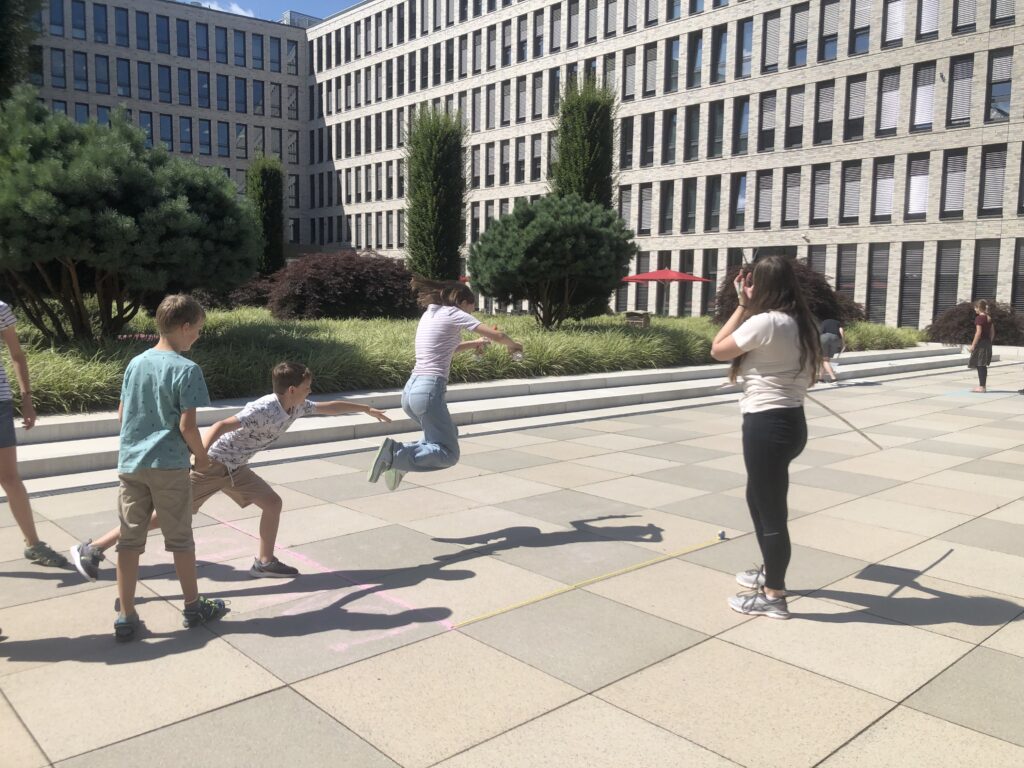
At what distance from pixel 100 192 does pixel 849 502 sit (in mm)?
10199

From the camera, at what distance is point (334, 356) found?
509 inches

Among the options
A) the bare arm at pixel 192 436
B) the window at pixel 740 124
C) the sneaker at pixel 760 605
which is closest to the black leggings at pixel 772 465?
the sneaker at pixel 760 605

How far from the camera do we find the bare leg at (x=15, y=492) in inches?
194

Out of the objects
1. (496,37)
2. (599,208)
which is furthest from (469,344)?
(496,37)

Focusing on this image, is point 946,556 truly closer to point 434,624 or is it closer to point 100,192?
point 434,624

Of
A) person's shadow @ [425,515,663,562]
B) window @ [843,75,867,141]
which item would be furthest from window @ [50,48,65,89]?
person's shadow @ [425,515,663,562]

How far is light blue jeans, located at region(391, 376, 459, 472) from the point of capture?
577cm

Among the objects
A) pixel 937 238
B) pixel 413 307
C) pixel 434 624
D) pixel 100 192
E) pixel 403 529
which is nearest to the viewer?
pixel 434 624

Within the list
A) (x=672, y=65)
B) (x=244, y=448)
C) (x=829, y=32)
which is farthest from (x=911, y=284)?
(x=244, y=448)

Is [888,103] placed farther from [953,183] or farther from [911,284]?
[911,284]

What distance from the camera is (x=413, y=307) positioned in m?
24.0

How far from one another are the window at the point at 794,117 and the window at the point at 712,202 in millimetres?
4238

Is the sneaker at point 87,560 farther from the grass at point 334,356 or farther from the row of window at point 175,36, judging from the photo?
the row of window at point 175,36

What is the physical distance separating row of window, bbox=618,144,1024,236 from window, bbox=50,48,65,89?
1559 inches
